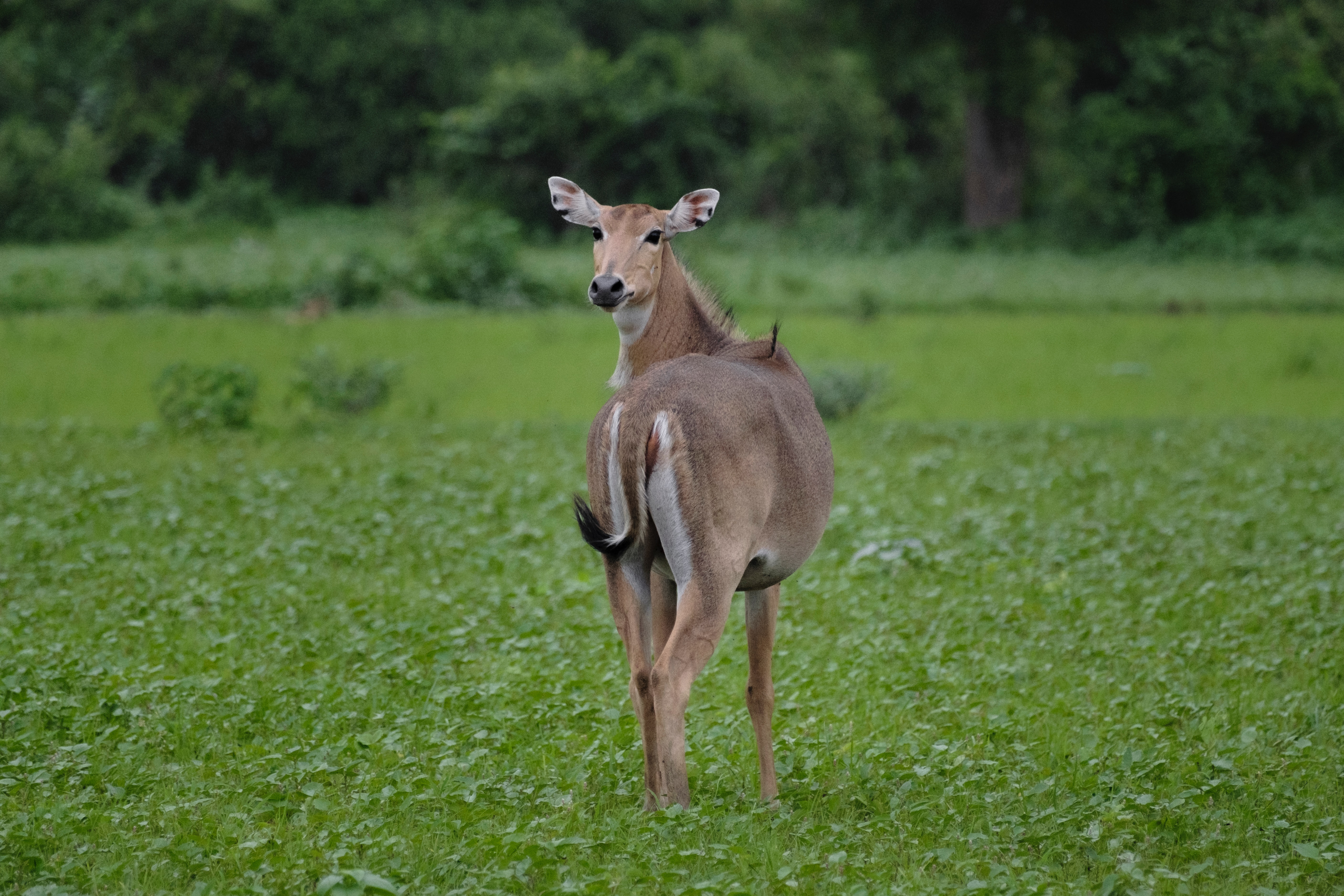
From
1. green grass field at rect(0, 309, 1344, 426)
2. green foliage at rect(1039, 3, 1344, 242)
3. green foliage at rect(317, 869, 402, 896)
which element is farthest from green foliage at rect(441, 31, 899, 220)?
green foliage at rect(317, 869, 402, 896)

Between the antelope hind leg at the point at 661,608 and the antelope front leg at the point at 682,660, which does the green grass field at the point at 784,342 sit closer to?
the antelope hind leg at the point at 661,608

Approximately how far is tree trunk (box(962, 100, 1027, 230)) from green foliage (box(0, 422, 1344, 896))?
2348 cm

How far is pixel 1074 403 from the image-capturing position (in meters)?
17.9

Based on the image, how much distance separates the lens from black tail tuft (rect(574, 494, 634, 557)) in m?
5.33

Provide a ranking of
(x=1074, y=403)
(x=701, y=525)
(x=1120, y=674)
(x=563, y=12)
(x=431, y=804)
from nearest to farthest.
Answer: (x=701, y=525)
(x=431, y=804)
(x=1120, y=674)
(x=1074, y=403)
(x=563, y=12)

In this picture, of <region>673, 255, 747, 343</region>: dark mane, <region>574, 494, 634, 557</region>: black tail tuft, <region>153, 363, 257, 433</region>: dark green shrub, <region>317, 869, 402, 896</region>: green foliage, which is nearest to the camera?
<region>317, 869, 402, 896</region>: green foliage

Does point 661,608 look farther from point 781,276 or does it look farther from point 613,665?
point 781,276

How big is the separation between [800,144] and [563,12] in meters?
11.8

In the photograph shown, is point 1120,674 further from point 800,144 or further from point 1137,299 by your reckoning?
point 800,144

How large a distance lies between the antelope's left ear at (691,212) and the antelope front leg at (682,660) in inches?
73.2

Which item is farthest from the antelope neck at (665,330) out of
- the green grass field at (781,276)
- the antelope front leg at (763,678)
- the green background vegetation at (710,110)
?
the green background vegetation at (710,110)

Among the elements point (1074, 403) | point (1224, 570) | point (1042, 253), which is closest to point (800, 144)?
point (1042, 253)

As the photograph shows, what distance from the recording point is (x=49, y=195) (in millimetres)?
32375

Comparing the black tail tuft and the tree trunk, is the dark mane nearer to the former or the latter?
the black tail tuft
